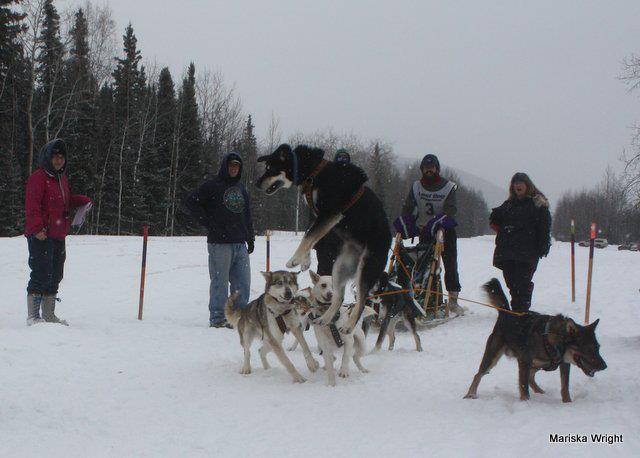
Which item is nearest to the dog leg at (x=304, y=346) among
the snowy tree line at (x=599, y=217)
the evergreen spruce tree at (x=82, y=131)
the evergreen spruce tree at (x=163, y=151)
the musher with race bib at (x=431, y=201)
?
the musher with race bib at (x=431, y=201)

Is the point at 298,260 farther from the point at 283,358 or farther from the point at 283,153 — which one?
the point at 283,358

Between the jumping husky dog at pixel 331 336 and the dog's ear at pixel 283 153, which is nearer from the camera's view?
the dog's ear at pixel 283 153

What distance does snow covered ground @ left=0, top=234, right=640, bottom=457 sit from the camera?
9.88 feet

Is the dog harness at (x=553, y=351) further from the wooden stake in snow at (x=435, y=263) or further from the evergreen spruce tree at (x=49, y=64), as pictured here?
the evergreen spruce tree at (x=49, y=64)

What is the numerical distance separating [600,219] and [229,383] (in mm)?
92003

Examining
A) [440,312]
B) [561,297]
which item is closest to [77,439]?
[440,312]

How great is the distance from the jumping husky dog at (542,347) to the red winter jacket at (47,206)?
4981 mm

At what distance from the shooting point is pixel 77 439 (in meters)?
3.07

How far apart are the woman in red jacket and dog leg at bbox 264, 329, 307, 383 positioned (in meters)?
2.98

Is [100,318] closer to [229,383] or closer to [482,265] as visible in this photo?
[229,383]

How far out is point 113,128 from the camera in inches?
1337

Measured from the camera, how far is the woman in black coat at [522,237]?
20.2 ft

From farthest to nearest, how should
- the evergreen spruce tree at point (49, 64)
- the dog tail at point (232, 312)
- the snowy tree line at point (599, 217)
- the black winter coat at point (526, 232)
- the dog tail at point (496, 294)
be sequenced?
the snowy tree line at point (599, 217)
the evergreen spruce tree at point (49, 64)
the black winter coat at point (526, 232)
the dog tail at point (232, 312)
the dog tail at point (496, 294)

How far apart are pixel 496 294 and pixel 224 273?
3919 millimetres
